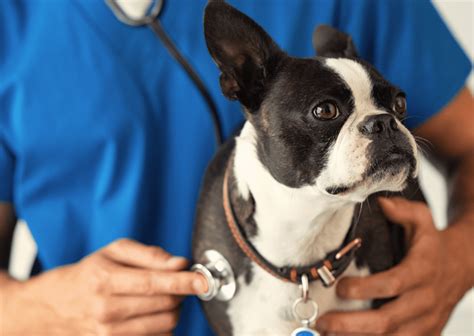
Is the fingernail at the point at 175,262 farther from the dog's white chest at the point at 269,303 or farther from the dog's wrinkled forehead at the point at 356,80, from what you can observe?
the dog's wrinkled forehead at the point at 356,80

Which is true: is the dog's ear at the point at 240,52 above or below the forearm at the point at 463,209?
above

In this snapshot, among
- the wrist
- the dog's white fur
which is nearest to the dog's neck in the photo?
A: the dog's white fur

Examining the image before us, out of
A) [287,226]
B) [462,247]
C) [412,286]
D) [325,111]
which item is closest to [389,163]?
[325,111]

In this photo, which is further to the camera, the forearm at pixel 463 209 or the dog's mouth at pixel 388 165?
the forearm at pixel 463 209

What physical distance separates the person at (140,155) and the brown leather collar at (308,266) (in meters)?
0.04

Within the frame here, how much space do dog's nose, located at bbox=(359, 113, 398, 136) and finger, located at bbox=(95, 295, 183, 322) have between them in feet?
1.35

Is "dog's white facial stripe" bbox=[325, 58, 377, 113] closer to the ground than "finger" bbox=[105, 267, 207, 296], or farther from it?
farther from it

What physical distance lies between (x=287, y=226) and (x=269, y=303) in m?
0.14

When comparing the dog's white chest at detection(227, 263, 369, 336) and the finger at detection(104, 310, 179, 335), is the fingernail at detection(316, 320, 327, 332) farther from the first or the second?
the finger at detection(104, 310, 179, 335)

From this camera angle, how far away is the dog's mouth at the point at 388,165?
2.36 ft

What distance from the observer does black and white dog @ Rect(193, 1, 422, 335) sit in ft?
2.42

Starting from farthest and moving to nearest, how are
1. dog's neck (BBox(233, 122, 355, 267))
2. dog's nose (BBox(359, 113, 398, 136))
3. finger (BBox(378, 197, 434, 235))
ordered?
finger (BBox(378, 197, 434, 235)) < dog's neck (BBox(233, 122, 355, 267)) < dog's nose (BBox(359, 113, 398, 136))

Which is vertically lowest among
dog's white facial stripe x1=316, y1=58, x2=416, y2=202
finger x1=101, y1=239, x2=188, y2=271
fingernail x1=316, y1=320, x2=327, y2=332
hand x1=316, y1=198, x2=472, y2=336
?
hand x1=316, y1=198, x2=472, y2=336

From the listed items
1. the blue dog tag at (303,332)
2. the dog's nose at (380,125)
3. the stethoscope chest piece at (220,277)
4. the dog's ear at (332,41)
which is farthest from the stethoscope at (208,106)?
the dog's nose at (380,125)
